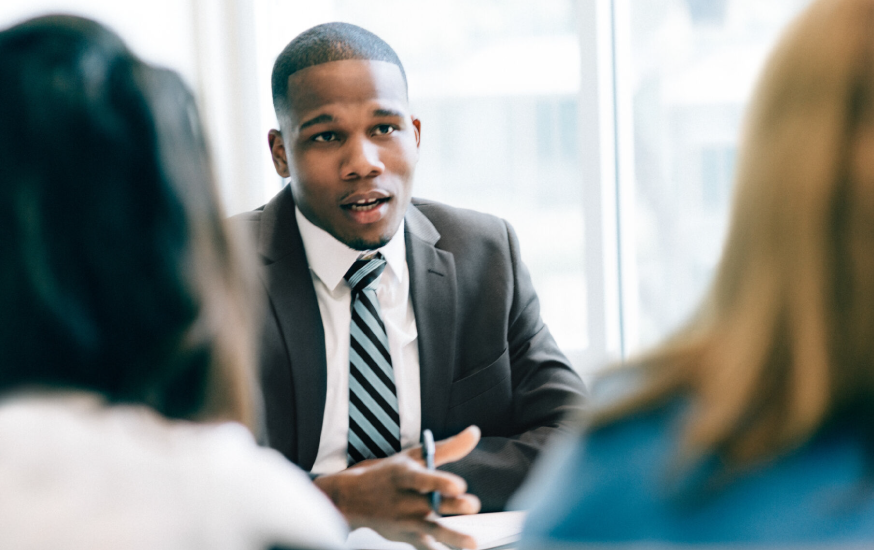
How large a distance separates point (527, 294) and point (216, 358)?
4.21 feet

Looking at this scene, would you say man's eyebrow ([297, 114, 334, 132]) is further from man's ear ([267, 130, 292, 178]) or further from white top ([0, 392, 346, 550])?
white top ([0, 392, 346, 550])

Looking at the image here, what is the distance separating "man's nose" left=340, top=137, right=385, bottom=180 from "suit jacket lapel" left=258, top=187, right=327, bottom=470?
19cm

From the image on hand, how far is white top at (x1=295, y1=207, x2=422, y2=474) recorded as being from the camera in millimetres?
1769

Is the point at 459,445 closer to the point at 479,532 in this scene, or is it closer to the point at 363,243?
the point at 479,532

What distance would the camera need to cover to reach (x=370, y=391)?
5.77 ft

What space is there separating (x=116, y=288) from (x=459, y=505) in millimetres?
775

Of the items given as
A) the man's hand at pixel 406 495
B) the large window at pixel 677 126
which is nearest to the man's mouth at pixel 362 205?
the man's hand at pixel 406 495

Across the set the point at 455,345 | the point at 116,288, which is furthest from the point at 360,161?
the point at 116,288

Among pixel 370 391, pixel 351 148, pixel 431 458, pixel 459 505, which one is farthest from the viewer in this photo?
pixel 351 148

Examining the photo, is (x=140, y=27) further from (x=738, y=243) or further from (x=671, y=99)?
(x=738, y=243)

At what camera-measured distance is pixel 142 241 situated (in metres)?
0.77

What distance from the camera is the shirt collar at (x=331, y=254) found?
1857 millimetres

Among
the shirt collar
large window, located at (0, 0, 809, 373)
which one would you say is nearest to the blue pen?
the shirt collar

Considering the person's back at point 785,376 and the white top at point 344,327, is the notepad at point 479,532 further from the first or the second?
the person's back at point 785,376
